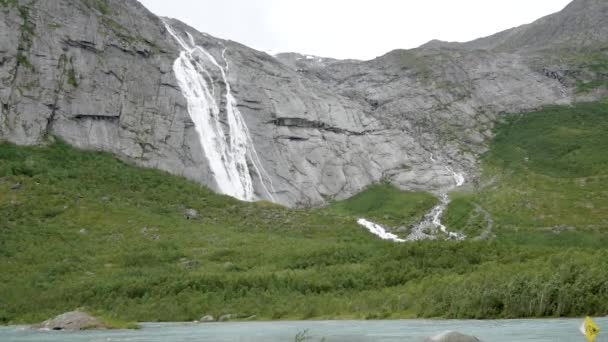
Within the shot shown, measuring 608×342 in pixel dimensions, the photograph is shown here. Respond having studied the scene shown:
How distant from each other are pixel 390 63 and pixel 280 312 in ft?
342

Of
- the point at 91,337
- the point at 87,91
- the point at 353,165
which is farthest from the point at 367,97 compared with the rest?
the point at 91,337

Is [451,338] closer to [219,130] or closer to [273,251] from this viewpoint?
[273,251]

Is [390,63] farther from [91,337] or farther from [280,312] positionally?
[91,337]

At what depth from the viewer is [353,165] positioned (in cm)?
9519

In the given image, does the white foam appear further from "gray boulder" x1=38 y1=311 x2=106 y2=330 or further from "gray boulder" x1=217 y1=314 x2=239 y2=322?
"gray boulder" x1=38 y1=311 x2=106 y2=330

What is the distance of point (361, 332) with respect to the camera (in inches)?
957

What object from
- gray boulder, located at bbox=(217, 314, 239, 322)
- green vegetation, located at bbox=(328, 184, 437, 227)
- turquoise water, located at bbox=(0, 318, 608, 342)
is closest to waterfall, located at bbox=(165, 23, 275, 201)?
green vegetation, located at bbox=(328, 184, 437, 227)

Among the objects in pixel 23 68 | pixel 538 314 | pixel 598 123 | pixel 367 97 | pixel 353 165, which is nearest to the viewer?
pixel 538 314

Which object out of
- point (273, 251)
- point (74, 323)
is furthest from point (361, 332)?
point (273, 251)

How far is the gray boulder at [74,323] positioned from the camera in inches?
1182

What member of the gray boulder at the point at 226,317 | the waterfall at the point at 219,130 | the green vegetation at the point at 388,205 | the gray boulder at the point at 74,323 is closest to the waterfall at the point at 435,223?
the green vegetation at the point at 388,205

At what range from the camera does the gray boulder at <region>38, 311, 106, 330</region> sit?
98.5ft

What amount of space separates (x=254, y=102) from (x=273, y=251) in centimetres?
4667

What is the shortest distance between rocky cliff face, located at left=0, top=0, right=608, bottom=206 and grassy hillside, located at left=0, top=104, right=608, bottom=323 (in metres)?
5.53
